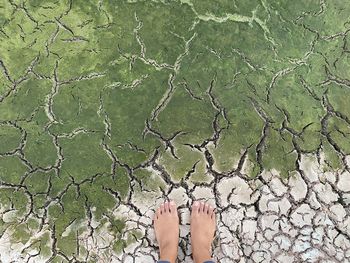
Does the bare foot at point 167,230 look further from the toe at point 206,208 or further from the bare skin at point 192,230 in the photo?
the toe at point 206,208

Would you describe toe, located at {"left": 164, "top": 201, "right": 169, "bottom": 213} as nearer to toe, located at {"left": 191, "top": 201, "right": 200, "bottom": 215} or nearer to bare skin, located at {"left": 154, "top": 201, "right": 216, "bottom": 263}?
bare skin, located at {"left": 154, "top": 201, "right": 216, "bottom": 263}

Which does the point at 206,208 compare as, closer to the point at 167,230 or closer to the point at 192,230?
the point at 192,230

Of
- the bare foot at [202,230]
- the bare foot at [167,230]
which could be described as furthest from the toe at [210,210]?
the bare foot at [167,230]

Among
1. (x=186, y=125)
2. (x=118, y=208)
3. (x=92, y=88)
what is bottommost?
(x=118, y=208)

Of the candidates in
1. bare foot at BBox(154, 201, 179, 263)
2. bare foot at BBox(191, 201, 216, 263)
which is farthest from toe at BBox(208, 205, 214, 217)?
bare foot at BBox(154, 201, 179, 263)

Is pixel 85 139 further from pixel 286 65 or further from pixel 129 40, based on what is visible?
pixel 286 65

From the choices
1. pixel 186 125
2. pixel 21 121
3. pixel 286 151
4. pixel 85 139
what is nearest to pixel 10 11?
pixel 21 121
